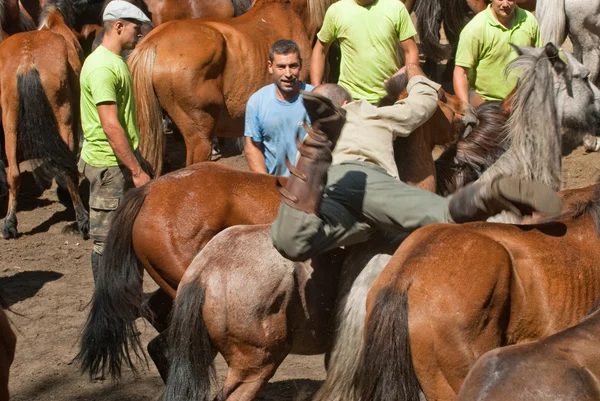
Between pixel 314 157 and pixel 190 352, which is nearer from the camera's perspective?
pixel 314 157

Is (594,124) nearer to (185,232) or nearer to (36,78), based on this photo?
(185,232)

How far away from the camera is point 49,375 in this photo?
6.04 metres

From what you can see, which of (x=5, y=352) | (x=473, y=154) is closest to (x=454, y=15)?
(x=473, y=154)

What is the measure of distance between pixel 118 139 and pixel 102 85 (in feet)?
1.19

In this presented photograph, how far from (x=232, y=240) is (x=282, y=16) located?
490cm

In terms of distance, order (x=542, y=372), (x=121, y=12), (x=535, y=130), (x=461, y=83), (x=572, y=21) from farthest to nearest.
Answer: (x=572, y=21)
(x=461, y=83)
(x=121, y=12)
(x=535, y=130)
(x=542, y=372)

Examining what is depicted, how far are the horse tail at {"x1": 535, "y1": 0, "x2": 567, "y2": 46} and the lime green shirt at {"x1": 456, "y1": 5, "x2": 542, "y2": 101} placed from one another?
9.01 ft

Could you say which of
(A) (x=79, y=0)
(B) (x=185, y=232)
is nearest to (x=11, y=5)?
(A) (x=79, y=0)

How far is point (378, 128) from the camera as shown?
4.66 meters

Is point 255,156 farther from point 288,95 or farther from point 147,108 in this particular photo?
point 147,108

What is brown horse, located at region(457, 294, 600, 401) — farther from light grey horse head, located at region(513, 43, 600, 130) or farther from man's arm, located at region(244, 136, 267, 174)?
man's arm, located at region(244, 136, 267, 174)

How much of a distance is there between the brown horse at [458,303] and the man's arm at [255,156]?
2.05 m

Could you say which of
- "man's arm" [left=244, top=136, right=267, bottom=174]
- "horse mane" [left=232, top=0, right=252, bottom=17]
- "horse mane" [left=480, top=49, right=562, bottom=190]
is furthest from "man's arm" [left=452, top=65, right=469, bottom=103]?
"horse mane" [left=232, top=0, right=252, bottom=17]

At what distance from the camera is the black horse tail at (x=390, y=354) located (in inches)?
148
